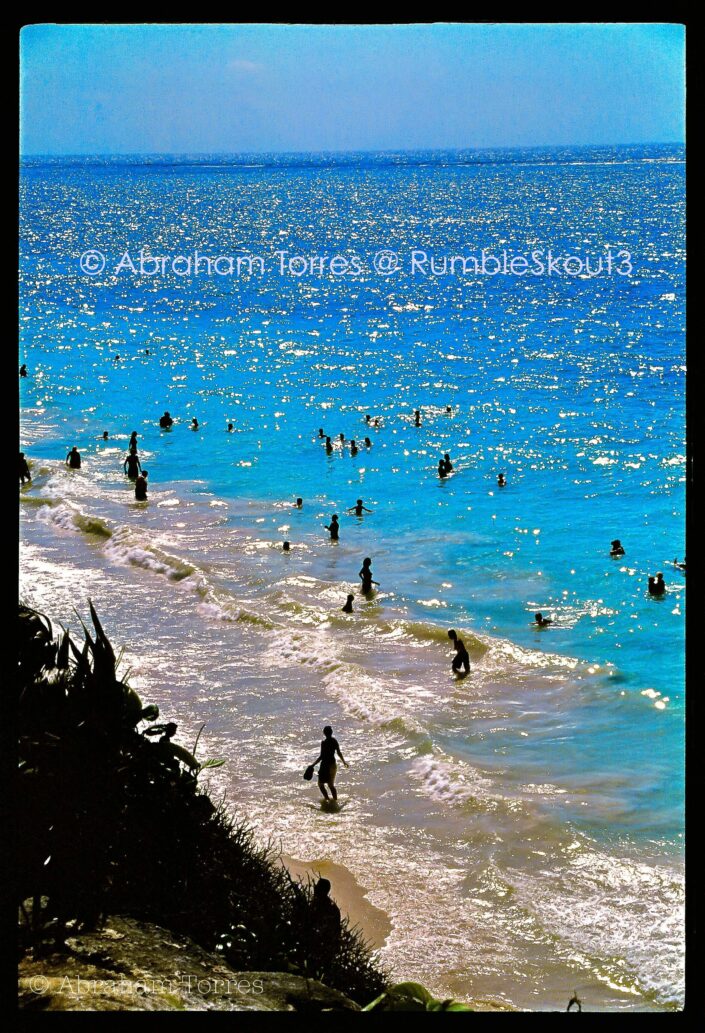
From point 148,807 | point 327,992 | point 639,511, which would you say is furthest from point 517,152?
point 639,511

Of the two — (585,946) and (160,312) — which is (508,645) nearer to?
(585,946)

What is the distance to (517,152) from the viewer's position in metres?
7.91

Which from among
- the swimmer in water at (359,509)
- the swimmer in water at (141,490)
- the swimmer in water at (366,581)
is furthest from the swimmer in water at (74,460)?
the swimmer in water at (366,581)

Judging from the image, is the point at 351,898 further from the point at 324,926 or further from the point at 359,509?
the point at 359,509

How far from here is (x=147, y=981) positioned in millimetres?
4652

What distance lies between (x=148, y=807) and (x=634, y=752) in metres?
11.1

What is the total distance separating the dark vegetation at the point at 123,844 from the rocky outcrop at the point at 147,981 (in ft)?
0.63

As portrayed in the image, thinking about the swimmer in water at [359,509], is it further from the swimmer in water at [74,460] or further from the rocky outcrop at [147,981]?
the rocky outcrop at [147,981]

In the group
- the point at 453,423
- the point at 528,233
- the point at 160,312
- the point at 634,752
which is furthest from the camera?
the point at 453,423

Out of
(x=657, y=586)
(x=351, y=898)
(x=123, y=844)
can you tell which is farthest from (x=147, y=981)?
(x=657, y=586)

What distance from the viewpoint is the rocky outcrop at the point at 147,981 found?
4.50 metres

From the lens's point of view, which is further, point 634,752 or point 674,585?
point 674,585

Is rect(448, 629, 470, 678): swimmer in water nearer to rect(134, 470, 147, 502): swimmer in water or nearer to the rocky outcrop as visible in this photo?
rect(134, 470, 147, 502): swimmer in water

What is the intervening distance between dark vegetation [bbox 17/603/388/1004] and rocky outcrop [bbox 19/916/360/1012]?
19 cm
